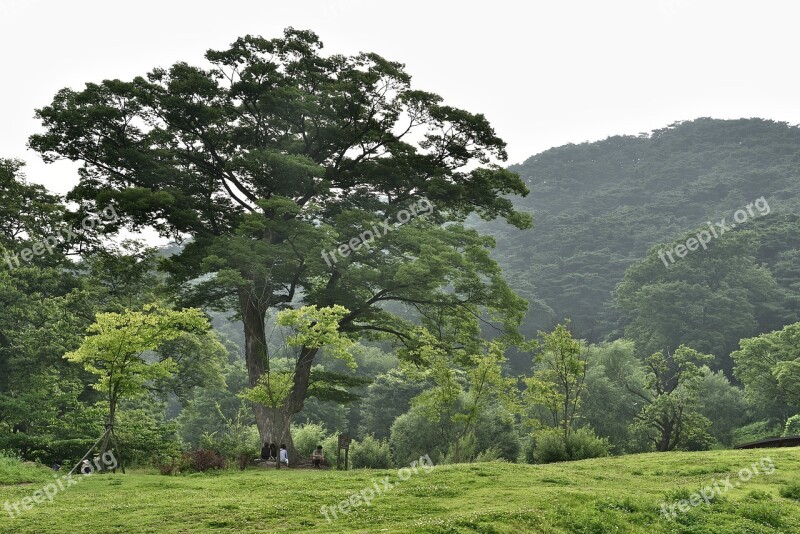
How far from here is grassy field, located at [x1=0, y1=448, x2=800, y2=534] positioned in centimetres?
1112

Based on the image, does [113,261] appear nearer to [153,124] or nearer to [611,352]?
[153,124]

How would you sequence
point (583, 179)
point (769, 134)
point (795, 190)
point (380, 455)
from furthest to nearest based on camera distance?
point (583, 179)
point (769, 134)
point (795, 190)
point (380, 455)

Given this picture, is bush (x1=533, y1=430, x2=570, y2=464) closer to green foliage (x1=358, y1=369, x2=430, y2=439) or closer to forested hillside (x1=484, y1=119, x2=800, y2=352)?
green foliage (x1=358, y1=369, x2=430, y2=439)

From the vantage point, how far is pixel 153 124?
1013 inches

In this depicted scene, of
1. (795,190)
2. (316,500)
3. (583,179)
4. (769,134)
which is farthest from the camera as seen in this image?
(583,179)

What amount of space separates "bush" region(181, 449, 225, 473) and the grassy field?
3.39 metres

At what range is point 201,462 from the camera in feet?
68.9

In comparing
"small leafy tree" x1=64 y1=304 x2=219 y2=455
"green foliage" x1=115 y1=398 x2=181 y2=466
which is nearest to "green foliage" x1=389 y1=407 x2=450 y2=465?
"green foliage" x1=115 y1=398 x2=181 y2=466

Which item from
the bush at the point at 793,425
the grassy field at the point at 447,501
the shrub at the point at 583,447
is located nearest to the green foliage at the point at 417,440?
the shrub at the point at 583,447

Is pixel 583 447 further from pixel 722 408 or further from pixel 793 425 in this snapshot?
pixel 722 408

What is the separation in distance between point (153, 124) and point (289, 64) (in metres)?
5.82

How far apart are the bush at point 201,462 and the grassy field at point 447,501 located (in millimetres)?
3387

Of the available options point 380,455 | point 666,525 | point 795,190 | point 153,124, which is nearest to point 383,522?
point 666,525

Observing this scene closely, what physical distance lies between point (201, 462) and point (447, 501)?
1084cm
